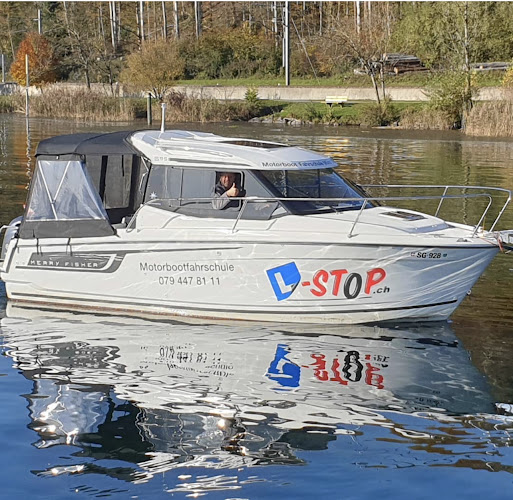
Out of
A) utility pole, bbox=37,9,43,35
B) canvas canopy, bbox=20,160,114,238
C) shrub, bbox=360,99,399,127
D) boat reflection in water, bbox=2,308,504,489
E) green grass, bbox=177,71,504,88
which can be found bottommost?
boat reflection in water, bbox=2,308,504,489

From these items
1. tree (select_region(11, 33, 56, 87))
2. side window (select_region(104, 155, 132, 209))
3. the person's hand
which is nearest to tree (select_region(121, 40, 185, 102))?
tree (select_region(11, 33, 56, 87))

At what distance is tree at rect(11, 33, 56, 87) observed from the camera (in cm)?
7119

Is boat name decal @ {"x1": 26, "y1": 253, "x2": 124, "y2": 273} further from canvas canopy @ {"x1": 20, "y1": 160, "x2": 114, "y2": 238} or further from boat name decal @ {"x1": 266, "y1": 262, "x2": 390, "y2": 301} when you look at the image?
boat name decal @ {"x1": 266, "y1": 262, "x2": 390, "y2": 301}

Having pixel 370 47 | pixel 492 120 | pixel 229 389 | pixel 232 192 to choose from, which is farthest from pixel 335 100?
pixel 229 389

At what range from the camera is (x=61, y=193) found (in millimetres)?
13250

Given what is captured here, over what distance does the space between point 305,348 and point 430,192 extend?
46.5 feet

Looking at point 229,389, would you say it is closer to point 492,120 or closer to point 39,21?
point 492,120

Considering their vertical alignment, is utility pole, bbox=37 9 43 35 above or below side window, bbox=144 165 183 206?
above

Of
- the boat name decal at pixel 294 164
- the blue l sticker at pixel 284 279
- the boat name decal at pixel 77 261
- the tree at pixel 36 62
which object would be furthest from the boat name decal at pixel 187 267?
the tree at pixel 36 62

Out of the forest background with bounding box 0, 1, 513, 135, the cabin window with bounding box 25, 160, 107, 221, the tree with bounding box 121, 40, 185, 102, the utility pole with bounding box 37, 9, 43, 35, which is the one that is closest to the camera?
the cabin window with bounding box 25, 160, 107, 221

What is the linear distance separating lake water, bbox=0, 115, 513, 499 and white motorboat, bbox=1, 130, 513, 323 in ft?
1.21

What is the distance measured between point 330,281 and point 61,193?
13.5ft

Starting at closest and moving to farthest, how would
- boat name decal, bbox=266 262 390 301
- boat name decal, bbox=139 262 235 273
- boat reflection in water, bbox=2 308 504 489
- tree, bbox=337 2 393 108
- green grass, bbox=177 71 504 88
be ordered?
1. boat reflection in water, bbox=2 308 504 489
2. boat name decal, bbox=266 262 390 301
3. boat name decal, bbox=139 262 235 273
4. tree, bbox=337 2 393 108
5. green grass, bbox=177 71 504 88

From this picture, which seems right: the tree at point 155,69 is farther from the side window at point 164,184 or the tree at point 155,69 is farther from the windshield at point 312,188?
the windshield at point 312,188
